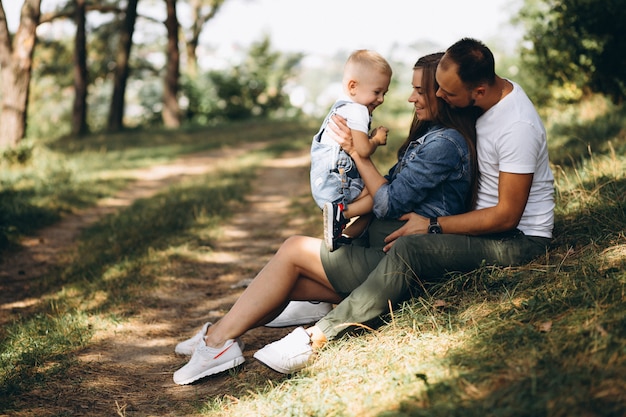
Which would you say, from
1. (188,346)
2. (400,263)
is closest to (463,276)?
(400,263)

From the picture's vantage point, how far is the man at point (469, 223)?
3266 millimetres

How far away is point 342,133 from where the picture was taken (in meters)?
3.67

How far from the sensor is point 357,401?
2.73 metres

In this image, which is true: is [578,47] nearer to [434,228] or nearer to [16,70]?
[434,228]

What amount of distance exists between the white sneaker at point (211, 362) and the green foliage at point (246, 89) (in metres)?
19.7

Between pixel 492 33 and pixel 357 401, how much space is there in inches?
776

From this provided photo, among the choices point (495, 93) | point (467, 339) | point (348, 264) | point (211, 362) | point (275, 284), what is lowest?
point (211, 362)

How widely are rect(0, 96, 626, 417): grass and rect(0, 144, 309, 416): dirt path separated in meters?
0.14

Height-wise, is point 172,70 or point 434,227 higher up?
point 172,70

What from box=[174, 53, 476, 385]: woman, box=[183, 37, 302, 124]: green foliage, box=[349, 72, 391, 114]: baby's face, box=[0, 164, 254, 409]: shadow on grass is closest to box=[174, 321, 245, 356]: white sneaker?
box=[174, 53, 476, 385]: woman

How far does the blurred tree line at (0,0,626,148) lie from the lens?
8516mm

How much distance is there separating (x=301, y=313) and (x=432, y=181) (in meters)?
1.23

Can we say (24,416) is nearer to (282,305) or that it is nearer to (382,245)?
(282,305)

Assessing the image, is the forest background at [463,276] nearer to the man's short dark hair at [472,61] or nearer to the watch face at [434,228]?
the watch face at [434,228]
